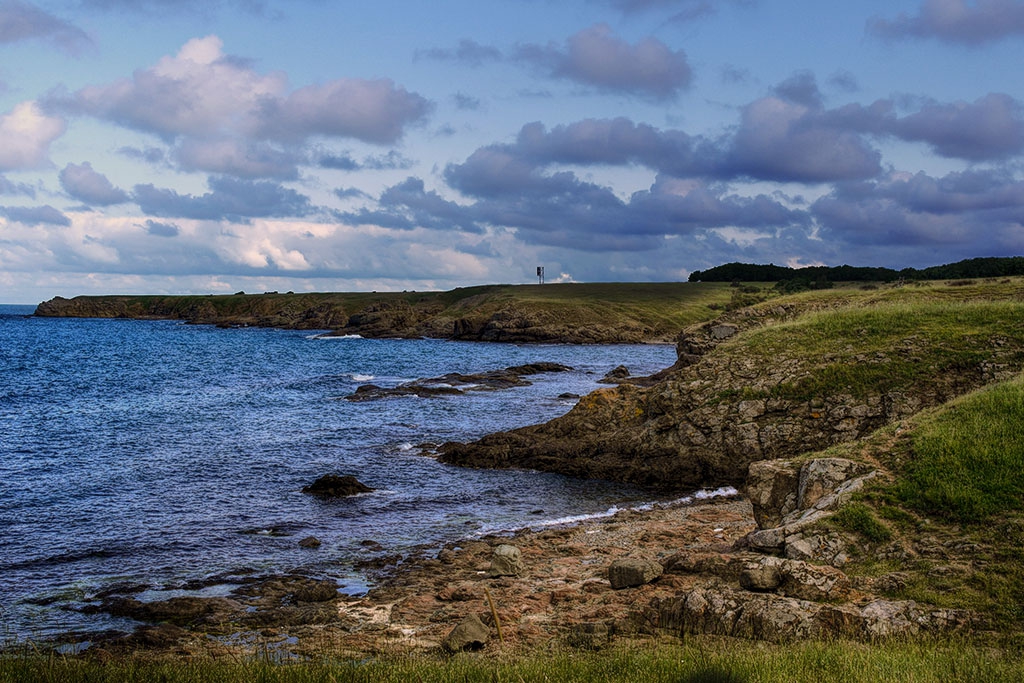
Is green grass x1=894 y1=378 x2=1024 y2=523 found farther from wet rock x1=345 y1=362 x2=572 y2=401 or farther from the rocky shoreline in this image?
wet rock x1=345 y1=362 x2=572 y2=401

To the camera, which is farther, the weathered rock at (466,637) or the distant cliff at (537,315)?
the distant cliff at (537,315)

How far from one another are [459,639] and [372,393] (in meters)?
46.1

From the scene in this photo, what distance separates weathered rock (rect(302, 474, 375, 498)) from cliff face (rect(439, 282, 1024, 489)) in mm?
6318

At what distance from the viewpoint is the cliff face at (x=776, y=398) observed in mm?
27578

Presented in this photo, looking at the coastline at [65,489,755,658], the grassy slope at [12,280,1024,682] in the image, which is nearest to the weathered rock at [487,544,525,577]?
the coastline at [65,489,755,658]

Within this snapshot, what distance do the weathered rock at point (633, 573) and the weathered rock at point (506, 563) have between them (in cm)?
291

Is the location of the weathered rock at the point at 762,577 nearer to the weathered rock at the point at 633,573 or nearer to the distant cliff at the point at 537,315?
the weathered rock at the point at 633,573

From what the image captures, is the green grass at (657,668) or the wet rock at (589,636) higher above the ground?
the green grass at (657,668)

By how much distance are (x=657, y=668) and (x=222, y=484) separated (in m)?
24.0

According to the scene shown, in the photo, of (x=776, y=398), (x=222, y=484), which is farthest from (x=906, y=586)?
(x=222, y=484)

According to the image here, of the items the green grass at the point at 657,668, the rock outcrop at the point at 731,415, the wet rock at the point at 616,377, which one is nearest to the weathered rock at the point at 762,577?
the green grass at the point at 657,668

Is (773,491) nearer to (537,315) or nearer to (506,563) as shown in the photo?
(506,563)

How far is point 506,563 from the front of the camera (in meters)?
18.0

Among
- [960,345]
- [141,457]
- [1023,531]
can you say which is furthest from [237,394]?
[1023,531]
